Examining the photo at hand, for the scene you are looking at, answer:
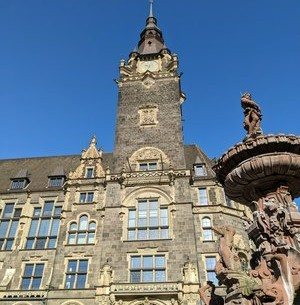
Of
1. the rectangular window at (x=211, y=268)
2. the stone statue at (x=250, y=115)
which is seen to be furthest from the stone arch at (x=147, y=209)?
the stone statue at (x=250, y=115)

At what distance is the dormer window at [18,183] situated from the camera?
82.5ft

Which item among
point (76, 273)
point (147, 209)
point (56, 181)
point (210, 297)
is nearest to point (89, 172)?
point (56, 181)

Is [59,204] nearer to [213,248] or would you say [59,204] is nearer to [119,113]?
[119,113]

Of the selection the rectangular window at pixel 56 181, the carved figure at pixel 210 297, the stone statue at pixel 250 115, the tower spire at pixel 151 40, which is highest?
the tower spire at pixel 151 40

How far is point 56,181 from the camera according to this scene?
25031 mm

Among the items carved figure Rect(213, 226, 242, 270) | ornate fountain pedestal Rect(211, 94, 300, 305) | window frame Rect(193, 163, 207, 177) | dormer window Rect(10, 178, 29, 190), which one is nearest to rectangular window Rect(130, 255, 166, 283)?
window frame Rect(193, 163, 207, 177)

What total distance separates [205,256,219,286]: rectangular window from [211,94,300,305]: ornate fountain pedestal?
1139cm

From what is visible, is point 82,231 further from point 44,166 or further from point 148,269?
point 44,166

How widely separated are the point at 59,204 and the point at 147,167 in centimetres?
626

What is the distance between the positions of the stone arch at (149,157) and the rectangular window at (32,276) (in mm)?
8308

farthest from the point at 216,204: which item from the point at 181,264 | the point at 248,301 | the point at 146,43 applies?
the point at 146,43

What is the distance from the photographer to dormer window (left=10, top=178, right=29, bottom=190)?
25.2 metres

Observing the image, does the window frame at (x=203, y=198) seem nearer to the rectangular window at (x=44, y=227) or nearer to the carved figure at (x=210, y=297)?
the rectangular window at (x=44, y=227)

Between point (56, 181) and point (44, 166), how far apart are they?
13.0 feet
